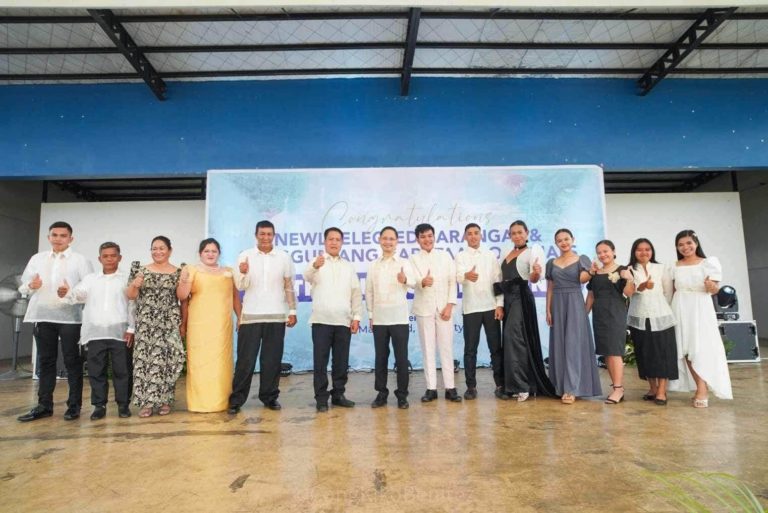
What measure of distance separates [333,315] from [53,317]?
197 centimetres

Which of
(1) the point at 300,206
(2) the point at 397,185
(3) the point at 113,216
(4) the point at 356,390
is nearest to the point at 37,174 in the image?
(3) the point at 113,216

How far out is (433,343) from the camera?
3.74 m

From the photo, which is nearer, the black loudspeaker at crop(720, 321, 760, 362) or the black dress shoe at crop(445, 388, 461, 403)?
the black dress shoe at crop(445, 388, 461, 403)

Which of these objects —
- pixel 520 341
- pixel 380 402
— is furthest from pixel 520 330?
pixel 380 402

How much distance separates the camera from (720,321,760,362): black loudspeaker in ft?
19.8

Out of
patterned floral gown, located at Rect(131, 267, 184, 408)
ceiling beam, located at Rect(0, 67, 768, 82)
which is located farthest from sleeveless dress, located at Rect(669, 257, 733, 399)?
patterned floral gown, located at Rect(131, 267, 184, 408)

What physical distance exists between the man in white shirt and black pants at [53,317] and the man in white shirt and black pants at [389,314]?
216 cm

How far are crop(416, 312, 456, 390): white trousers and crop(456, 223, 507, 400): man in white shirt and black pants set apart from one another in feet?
0.54

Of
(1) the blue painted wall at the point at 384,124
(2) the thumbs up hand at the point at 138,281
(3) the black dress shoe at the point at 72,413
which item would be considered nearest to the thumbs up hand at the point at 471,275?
(2) the thumbs up hand at the point at 138,281

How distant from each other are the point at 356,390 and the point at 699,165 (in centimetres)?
529

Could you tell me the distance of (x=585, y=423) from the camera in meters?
3.00

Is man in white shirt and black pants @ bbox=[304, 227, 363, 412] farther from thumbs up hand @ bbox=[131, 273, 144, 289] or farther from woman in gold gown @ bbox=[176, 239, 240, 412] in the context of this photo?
thumbs up hand @ bbox=[131, 273, 144, 289]

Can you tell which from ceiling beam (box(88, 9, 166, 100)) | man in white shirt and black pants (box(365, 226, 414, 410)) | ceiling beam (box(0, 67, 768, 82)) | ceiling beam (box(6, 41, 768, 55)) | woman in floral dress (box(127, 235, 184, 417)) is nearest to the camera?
woman in floral dress (box(127, 235, 184, 417))

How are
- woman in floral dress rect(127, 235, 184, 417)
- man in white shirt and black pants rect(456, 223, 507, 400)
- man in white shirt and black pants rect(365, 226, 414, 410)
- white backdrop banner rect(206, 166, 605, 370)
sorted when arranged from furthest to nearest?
1. white backdrop banner rect(206, 166, 605, 370)
2. man in white shirt and black pants rect(456, 223, 507, 400)
3. man in white shirt and black pants rect(365, 226, 414, 410)
4. woman in floral dress rect(127, 235, 184, 417)
